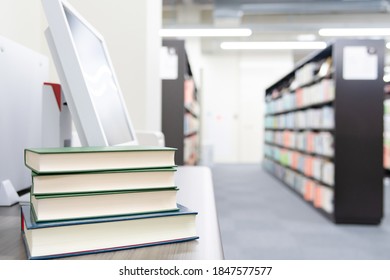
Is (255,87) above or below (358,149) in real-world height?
above

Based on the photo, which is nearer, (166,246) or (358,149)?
(166,246)

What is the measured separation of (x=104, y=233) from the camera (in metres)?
0.47

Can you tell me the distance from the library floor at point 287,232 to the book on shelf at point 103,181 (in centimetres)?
188

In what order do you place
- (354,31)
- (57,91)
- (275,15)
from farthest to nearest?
(275,15), (354,31), (57,91)

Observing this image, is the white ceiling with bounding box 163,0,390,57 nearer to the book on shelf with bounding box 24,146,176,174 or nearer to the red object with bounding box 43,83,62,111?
the red object with bounding box 43,83,62,111

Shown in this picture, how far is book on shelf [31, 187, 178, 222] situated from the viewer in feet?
1.48

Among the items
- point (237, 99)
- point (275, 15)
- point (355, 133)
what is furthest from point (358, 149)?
point (237, 99)

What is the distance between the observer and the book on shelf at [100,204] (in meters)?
0.45

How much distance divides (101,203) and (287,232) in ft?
10.2

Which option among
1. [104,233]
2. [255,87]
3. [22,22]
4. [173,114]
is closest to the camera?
[104,233]

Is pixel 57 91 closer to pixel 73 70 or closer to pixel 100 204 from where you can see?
pixel 73 70

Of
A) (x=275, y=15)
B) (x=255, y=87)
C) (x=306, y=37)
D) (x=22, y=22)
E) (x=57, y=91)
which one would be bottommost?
(x=57, y=91)

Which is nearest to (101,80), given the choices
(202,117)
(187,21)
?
(187,21)
